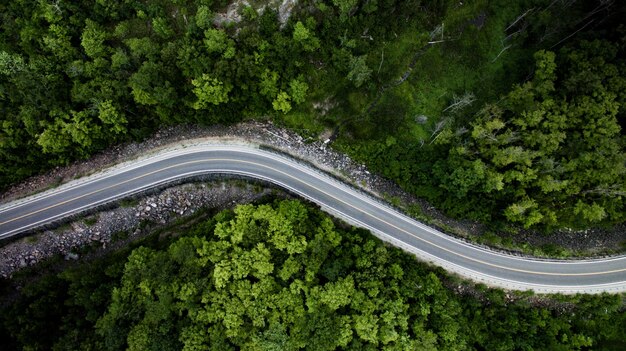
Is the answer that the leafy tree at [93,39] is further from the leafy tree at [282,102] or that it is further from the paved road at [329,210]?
the leafy tree at [282,102]

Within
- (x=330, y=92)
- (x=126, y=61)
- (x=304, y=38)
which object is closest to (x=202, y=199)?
(x=126, y=61)

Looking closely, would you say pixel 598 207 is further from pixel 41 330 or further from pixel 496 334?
pixel 41 330

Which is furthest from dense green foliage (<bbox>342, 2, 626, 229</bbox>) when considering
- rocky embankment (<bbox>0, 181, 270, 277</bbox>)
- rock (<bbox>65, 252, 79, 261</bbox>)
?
rock (<bbox>65, 252, 79, 261</bbox>)

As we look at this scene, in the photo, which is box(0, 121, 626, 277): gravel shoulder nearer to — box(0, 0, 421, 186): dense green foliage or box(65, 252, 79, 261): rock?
box(65, 252, 79, 261): rock

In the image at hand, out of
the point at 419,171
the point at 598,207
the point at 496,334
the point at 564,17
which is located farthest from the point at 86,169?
the point at 564,17

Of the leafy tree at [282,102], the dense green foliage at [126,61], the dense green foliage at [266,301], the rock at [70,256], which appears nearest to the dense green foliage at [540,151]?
the dense green foliage at [266,301]

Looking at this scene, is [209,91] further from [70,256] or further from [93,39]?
[70,256]

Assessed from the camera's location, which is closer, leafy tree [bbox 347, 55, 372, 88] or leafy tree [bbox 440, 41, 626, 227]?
leafy tree [bbox 440, 41, 626, 227]
